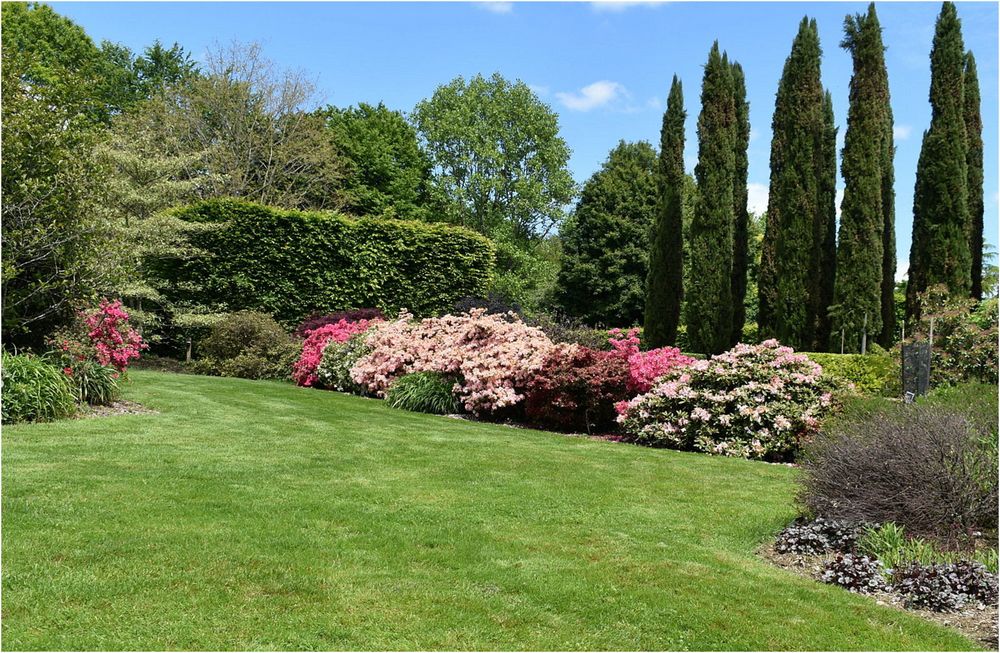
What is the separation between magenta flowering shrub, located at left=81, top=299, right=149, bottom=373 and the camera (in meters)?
9.64

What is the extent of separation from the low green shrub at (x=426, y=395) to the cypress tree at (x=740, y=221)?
30.4 feet

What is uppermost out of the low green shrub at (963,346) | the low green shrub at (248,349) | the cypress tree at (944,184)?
the cypress tree at (944,184)

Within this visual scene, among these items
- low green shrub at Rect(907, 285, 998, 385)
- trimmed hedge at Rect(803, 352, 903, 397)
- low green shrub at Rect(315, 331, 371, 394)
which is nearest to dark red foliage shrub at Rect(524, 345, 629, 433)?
trimmed hedge at Rect(803, 352, 903, 397)

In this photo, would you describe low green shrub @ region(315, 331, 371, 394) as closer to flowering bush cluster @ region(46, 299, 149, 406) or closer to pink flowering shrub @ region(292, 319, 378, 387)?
pink flowering shrub @ region(292, 319, 378, 387)

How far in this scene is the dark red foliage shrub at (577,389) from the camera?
1085 cm

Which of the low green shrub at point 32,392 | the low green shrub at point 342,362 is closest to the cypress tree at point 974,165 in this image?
the low green shrub at point 342,362

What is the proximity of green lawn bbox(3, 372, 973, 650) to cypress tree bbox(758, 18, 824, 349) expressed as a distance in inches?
402

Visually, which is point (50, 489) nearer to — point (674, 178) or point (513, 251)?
point (674, 178)

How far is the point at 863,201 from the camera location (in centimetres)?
1623

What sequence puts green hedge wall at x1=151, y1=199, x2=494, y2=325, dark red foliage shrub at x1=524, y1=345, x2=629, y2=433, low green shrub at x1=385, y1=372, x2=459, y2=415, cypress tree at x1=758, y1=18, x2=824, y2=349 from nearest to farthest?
dark red foliage shrub at x1=524, y1=345, x2=629, y2=433 < low green shrub at x1=385, y1=372, x2=459, y2=415 < cypress tree at x1=758, y1=18, x2=824, y2=349 < green hedge wall at x1=151, y1=199, x2=494, y2=325

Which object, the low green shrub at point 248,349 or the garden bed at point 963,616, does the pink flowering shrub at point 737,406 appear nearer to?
the garden bed at point 963,616

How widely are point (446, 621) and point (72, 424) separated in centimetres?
626

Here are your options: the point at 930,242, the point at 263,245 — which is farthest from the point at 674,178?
the point at 263,245

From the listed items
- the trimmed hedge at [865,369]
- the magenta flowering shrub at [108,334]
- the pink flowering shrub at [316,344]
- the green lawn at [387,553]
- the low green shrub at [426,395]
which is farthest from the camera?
the pink flowering shrub at [316,344]
